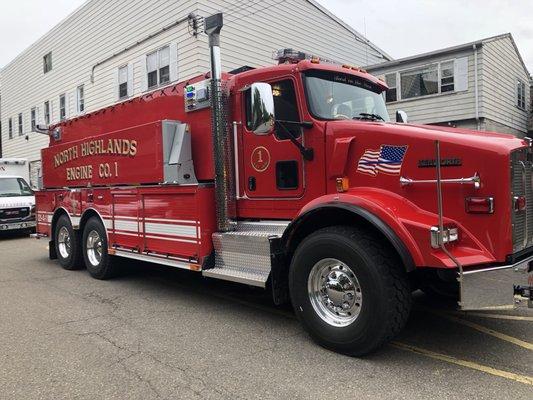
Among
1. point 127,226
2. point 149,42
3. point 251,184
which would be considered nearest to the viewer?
point 251,184

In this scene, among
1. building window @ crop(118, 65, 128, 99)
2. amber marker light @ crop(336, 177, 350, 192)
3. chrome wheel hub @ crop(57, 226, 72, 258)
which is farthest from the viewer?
building window @ crop(118, 65, 128, 99)

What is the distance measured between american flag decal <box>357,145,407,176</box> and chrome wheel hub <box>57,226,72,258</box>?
20.4ft

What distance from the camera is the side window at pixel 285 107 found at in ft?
16.1

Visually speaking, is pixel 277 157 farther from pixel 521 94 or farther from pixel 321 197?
pixel 521 94

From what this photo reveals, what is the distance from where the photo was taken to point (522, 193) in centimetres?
403

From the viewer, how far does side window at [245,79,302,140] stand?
492 cm

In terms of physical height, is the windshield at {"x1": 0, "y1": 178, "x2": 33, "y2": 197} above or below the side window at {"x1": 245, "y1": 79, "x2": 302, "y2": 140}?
below

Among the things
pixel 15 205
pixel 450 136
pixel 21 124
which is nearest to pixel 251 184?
pixel 450 136

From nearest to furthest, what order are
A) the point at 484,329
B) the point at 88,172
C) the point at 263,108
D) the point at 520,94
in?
the point at 263,108 < the point at 484,329 < the point at 88,172 < the point at 520,94

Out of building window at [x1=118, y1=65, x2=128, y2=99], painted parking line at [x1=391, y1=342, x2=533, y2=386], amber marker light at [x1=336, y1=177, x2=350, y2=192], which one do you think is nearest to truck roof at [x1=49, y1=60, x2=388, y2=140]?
amber marker light at [x1=336, y1=177, x2=350, y2=192]

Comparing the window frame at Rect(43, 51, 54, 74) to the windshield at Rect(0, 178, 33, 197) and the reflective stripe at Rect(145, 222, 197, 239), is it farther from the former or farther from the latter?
the reflective stripe at Rect(145, 222, 197, 239)

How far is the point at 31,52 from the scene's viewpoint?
23.4 meters

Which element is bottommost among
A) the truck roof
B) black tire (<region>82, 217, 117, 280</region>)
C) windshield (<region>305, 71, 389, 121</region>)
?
black tire (<region>82, 217, 117, 280</region>)

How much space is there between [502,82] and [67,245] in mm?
15372
